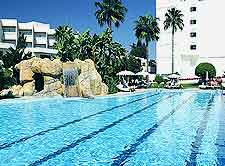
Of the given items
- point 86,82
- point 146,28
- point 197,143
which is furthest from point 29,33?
point 197,143

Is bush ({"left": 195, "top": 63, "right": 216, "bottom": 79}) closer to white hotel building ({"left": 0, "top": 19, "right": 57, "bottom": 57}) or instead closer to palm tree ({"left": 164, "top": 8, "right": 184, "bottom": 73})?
palm tree ({"left": 164, "top": 8, "right": 184, "bottom": 73})

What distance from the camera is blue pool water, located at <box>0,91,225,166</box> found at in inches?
384

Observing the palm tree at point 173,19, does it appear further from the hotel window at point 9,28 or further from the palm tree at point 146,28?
the hotel window at point 9,28

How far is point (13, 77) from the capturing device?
33156 millimetres

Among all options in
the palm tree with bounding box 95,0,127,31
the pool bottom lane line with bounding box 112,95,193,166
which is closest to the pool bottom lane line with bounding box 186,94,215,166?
the pool bottom lane line with bounding box 112,95,193,166

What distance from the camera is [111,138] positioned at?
12664 millimetres

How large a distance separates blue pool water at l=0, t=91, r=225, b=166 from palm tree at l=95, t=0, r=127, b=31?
3022 cm

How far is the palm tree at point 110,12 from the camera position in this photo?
49.0 meters

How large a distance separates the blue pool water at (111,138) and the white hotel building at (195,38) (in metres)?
40.2

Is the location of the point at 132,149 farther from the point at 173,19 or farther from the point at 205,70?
the point at 173,19

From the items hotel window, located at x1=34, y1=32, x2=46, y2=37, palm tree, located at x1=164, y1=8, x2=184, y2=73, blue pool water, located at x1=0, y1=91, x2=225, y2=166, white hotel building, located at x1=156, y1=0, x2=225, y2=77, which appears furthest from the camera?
hotel window, located at x1=34, y1=32, x2=46, y2=37

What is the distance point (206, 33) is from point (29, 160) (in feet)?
176

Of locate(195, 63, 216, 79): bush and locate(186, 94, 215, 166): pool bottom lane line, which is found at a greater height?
locate(195, 63, 216, 79): bush

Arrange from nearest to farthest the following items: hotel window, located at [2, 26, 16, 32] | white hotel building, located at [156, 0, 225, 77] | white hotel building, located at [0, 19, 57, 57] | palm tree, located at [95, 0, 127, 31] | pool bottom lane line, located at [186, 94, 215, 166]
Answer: pool bottom lane line, located at [186, 94, 215, 166] < palm tree, located at [95, 0, 127, 31] < white hotel building, located at [156, 0, 225, 77] < white hotel building, located at [0, 19, 57, 57] < hotel window, located at [2, 26, 16, 32]
